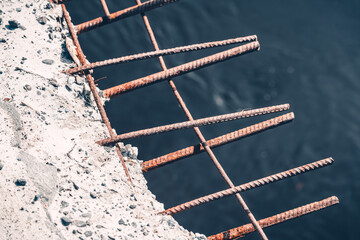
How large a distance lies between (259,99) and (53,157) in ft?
13.5

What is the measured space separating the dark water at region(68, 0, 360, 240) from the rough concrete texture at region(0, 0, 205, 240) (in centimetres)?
188

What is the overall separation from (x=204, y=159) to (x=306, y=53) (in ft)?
9.63

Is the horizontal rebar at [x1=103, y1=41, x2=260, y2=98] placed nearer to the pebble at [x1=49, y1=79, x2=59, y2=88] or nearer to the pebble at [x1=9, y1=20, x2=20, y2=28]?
the pebble at [x1=49, y1=79, x2=59, y2=88]

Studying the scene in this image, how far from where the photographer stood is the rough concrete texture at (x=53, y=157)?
381 centimetres

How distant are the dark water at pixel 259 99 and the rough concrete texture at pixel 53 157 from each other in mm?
1877

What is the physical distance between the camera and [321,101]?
22.9 feet

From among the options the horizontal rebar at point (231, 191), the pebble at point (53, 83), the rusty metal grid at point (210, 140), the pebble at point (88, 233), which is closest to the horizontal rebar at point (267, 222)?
the rusty metal grid at point (210, 140)

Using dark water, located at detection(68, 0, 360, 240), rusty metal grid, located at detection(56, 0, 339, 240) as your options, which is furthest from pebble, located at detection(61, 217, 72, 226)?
dark water, located at detection(68, 0, 360, 240)

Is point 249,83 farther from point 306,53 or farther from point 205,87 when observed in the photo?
point 306,53

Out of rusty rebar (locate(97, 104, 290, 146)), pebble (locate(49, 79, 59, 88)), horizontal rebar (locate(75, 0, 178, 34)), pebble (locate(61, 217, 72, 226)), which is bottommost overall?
pebble (locate(61, 217, 72, 226))

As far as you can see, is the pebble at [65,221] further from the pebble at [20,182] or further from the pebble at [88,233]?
the pebble at [20,182]

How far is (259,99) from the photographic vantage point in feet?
22.7

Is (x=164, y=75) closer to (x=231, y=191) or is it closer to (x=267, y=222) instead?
(x=231, y=191)

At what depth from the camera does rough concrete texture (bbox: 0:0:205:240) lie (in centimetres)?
381
